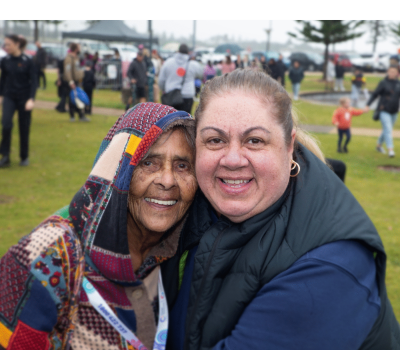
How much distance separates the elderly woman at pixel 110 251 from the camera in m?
1.74

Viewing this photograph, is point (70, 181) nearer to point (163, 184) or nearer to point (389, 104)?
point (163, 184)

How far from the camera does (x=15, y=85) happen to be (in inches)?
305

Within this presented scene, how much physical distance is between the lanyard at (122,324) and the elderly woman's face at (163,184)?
0.39 metres

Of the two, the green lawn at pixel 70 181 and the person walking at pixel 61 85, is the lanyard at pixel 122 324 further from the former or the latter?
the person walking at pixel 61 85

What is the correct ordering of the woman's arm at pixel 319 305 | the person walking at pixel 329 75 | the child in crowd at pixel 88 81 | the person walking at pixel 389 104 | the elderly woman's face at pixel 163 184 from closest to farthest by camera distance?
the woman's arm at pixel 319 305 < the elderly woman's face at pixel 163 184 < the person walking at pixel 389 104 < the child in crowd at pixel 88 81 < the person walking at pixel 329 75

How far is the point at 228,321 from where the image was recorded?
161 centimetres

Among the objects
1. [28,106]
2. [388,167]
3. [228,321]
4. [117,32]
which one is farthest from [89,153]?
[117,32]

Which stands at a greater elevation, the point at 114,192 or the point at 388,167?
the point at 114,192

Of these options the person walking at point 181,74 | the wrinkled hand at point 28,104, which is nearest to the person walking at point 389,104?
the person walking at point 181,74

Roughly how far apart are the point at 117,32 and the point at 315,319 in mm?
25135

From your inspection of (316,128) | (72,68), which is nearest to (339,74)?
(316,128)

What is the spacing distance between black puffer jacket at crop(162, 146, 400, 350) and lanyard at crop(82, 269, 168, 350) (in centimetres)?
33

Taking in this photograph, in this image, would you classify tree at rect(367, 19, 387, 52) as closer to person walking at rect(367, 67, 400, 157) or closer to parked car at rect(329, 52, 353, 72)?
parked car at rect(329, 52, 353, 72)

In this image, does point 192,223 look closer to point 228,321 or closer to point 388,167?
point 228,321
